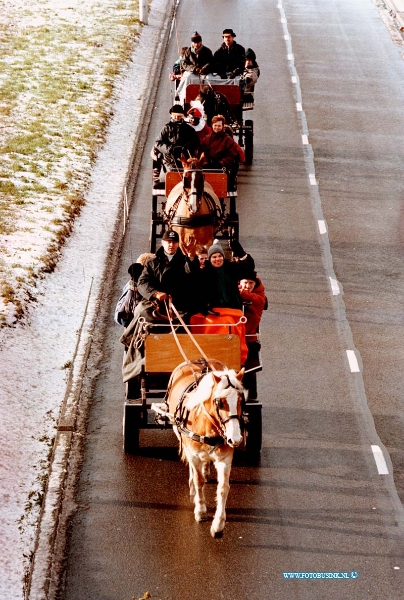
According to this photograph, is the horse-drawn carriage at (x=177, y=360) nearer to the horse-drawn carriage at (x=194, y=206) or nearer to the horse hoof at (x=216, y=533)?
the horse hoof at (x=216, y=533)

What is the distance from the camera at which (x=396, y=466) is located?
12008mm

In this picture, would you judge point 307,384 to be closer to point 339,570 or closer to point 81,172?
point 339,570

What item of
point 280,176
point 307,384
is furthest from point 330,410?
point 280,176

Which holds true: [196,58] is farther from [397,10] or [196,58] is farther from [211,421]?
[397,10]

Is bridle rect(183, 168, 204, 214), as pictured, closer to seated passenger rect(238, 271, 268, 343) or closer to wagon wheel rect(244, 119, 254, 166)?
seated passenger rect(238, 271, 268, 343)

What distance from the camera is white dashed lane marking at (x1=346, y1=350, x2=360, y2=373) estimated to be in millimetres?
14148

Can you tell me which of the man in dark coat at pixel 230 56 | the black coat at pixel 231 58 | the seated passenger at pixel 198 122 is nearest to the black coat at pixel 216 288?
the seated passenger at pixel 198 122

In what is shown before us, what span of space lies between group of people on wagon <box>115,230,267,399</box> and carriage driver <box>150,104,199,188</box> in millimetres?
4843

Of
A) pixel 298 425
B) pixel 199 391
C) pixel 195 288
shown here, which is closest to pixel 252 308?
pixel 195 288

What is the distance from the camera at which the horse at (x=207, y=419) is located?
941 centimetres

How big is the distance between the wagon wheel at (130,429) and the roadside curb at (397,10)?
24754 mm

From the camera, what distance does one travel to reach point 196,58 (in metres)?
22.8

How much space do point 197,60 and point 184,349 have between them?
1300 cm

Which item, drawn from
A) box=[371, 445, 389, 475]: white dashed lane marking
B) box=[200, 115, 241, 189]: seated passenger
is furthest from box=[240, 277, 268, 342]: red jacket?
box=[200, 115, 241, 189]: seated passenger
